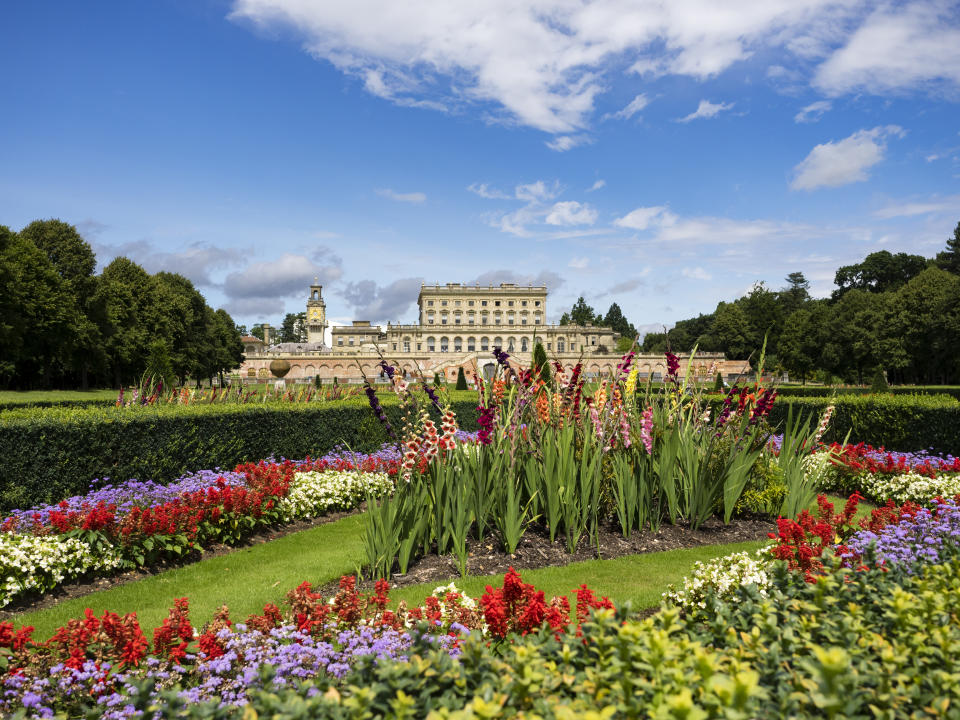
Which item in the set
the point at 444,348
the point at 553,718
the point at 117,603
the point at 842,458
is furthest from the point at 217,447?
the point at 444,348

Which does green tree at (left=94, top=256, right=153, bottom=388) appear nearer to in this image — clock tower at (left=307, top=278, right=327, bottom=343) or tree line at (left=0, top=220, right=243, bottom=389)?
tree line at (left=0, top=220, right=243, bottom=389)

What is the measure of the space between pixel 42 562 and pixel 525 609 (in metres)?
4.40

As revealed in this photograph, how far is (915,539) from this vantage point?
172 inches

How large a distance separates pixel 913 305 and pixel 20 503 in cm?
4599

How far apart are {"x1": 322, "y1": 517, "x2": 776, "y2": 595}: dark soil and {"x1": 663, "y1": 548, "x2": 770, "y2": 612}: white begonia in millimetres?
1575

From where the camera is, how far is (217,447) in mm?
9156

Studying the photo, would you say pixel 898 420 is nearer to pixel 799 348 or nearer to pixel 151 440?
pixel 151 440

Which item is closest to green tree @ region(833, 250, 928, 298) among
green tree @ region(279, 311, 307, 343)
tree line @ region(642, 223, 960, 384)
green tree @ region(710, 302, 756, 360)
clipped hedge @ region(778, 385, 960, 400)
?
tree line @ region(642, 223, 960, 384)

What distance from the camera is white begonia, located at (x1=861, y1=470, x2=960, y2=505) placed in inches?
296

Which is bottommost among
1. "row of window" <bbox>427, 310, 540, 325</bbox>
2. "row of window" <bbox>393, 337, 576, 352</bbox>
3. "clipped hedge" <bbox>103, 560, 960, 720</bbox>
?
"clipped hedge" <bbox>103, 560, 960, 720</bbox>

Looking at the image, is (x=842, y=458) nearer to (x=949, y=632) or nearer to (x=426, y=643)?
(x=949, y=632)

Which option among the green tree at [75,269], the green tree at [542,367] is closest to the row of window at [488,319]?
Result: the green tree at [75,269]

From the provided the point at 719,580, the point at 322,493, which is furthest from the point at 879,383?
the point at 719,580

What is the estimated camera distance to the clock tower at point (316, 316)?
302ft
